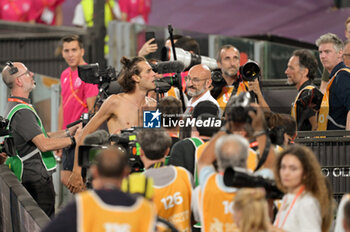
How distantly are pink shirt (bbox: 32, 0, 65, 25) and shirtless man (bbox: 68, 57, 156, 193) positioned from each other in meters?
8.63

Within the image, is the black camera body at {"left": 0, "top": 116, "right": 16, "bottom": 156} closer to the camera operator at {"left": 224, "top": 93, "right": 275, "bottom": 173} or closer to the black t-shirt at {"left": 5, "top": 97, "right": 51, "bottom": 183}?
the black t-shirt at {"left": 5, "top": 97, "right": 51, "bottom": 183}

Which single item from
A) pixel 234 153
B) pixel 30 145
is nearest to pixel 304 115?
pixel 30 145

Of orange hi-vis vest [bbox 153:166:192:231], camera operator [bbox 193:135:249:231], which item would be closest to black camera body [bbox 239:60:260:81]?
orange hi-vis vest [bbox 153:166:192:231]

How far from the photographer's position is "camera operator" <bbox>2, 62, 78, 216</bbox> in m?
9.08

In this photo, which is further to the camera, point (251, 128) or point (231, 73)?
point (231, 73)

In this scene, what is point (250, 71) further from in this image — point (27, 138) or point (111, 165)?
point (111, 165)

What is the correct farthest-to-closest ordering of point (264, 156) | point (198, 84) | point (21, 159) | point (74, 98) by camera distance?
1. point (74, 98)
2. point (21, 159)
3. point (198, 84)
4. point (264, 156)

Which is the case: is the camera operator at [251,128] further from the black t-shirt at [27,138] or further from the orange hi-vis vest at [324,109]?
the black t-shirt at [27,138]

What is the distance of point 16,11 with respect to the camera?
16969 millimetres

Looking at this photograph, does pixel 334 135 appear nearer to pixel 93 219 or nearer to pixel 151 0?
pixel 93 219

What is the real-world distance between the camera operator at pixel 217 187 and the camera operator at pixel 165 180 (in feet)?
0.74

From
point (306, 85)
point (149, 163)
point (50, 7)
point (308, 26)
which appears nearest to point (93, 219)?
point (149, 163)

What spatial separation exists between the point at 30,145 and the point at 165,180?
10.0ft

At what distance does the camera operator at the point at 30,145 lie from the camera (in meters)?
9.08
